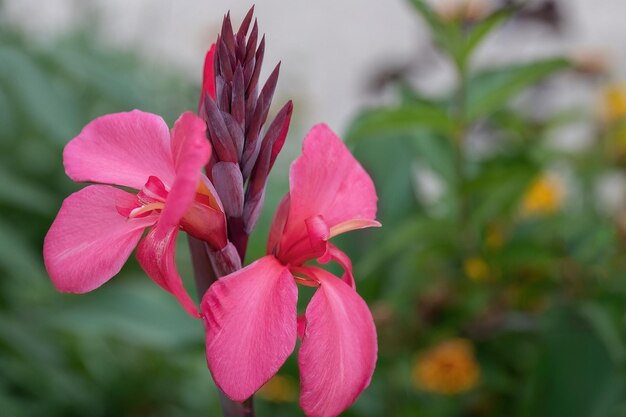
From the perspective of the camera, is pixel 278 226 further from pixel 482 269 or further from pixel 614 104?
pixel 614 104

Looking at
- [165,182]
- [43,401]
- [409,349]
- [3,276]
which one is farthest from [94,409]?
[165,182]

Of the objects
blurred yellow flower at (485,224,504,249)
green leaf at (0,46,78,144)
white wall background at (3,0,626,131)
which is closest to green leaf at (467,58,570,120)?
blurred yellow flower at (485,224,504,249)

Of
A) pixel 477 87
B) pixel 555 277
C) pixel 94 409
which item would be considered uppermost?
pixel 477 87

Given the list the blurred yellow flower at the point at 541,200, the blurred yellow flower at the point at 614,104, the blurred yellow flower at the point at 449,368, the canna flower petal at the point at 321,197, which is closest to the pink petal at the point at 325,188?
the canna flower petal at the point at 321,197

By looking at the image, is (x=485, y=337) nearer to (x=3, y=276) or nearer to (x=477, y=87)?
(x=477, y=87)

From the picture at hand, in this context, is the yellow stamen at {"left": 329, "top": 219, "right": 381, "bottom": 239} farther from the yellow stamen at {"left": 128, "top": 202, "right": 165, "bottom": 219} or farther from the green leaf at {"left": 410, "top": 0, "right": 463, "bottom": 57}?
the green leaf at {"left": 410, "top": 0, "right": 463, "bottom": 57}
